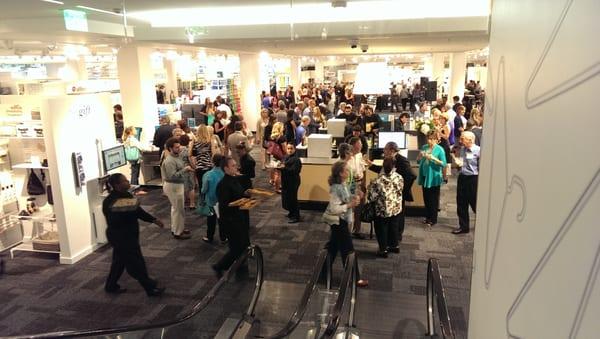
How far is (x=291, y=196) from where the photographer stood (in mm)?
7055

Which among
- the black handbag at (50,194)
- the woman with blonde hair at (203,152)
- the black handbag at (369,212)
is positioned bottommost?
the black handbag at (369,212)

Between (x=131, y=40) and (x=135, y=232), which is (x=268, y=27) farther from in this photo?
(x=135, y=232)

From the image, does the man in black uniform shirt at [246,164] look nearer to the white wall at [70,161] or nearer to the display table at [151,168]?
the white wall at [70,161]

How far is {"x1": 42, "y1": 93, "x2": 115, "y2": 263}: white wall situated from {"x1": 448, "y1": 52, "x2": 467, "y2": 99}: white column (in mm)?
14869

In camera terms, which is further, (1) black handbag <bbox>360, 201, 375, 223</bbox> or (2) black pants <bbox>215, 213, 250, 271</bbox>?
(1) black handbag <bbox>360, 201, 375, 223</bbox>

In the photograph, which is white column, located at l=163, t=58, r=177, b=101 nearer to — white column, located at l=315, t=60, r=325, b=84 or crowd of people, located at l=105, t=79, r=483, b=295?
crowd of people, located at l=105, t=79, r=483, b=295

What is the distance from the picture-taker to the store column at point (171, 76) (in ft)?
64.0

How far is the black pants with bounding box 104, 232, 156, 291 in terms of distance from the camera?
470cm

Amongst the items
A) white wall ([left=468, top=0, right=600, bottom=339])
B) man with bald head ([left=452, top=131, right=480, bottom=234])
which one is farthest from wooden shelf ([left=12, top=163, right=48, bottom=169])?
white wall ([left=468, top=0, right=600, bottom=339])

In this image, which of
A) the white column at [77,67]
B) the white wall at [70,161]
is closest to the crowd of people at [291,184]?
the white wall at [70,161]

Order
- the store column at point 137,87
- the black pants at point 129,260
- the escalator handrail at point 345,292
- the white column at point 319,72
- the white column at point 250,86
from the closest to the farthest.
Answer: the escalator handrail at point 345,292, the black pants at point 129,260, the store column at point 137,87, the white column at point 250,86, the white column at point 319,72

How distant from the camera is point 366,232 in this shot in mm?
6672

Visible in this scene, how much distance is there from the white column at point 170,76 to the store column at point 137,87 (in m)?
10.4

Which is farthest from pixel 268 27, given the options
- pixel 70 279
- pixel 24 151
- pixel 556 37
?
pixel 556 37
